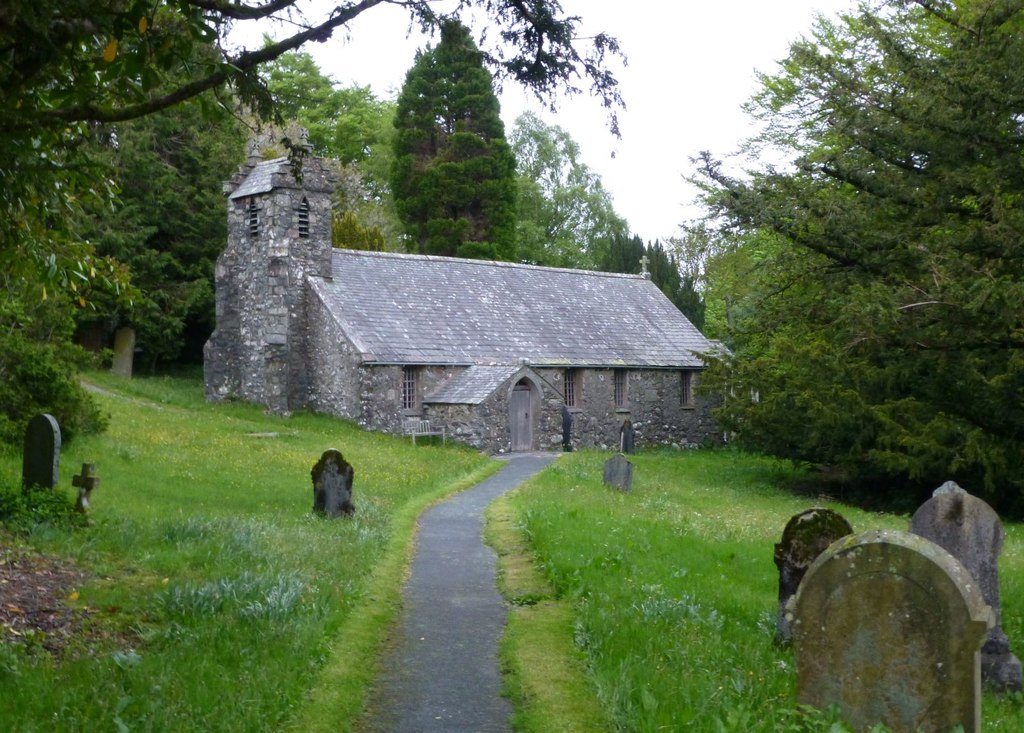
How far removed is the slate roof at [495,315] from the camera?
35.6 m

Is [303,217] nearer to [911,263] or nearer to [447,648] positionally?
[911,263]

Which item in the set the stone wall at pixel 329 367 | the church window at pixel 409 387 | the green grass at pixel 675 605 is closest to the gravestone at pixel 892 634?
the green grass at pixel 675 605

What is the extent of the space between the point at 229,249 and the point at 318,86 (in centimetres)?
2472

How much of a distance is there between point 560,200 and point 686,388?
94.9ft

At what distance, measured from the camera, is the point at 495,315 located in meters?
39.2

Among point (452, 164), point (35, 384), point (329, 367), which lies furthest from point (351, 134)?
point (35, 384)

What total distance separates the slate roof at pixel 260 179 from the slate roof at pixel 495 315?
3.54 meters

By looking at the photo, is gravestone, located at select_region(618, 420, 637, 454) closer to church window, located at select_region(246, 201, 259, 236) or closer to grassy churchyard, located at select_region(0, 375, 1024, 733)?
church window, located at select_region(246, 201, 259, 236)

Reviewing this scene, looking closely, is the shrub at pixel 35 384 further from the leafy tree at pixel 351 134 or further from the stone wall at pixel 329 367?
the leafy tree at pixel 351 134

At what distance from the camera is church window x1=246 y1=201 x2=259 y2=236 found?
37.1 metres

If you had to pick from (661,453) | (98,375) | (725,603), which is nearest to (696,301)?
(661,453)

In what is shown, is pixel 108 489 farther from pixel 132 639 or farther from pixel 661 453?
pixel 661 453

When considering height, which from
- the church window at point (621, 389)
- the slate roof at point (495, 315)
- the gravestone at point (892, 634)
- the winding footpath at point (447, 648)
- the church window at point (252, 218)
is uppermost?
the church window at point (252, 218)

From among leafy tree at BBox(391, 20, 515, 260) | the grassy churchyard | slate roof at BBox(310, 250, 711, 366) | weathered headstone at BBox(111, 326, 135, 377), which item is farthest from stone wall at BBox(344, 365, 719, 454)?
leafy tree at BBox(391, 20, 515, 260)
